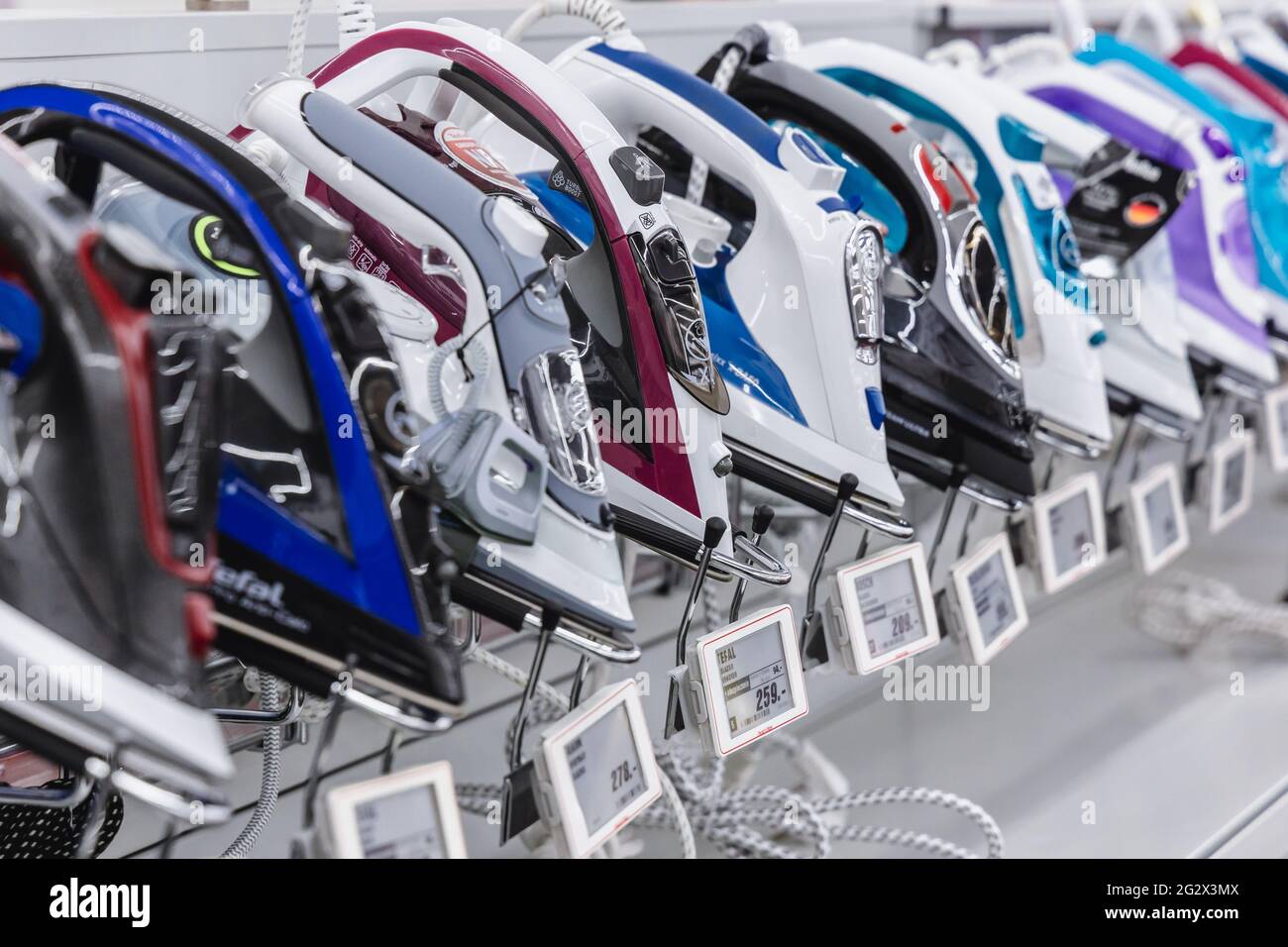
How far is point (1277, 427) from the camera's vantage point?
1.80 metres

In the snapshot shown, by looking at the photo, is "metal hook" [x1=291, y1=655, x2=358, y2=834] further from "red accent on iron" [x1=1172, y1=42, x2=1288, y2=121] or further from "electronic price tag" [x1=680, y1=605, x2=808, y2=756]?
"red accent on iron" [x1=1172, y1=42, x2=1288, y2=121]

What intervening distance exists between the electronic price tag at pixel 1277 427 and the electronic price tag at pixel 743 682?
1054 millimetres

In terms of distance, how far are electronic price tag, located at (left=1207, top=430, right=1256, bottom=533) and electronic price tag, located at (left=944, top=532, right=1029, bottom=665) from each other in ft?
1.72

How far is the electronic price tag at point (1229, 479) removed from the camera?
1.72 m

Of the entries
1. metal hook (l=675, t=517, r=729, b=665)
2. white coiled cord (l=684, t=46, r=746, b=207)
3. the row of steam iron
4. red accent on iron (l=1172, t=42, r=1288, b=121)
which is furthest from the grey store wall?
red accent on iron (l=1172, t=42, r=1288, b=121)

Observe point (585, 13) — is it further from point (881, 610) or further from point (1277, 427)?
point (1277, 427)

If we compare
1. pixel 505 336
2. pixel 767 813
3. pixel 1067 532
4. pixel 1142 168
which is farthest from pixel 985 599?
pixel 505 336

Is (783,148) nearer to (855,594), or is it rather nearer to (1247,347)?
(855,594)

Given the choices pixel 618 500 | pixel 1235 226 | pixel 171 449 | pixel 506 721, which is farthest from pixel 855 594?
pixel 1235 226

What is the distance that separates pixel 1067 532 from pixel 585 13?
723 millimetres

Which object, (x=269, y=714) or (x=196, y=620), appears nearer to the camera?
(x=196, y=620)

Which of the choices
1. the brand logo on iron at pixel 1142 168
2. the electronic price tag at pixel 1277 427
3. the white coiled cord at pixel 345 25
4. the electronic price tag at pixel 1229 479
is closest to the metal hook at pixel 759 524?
the white coiled cord at pixel 345 25

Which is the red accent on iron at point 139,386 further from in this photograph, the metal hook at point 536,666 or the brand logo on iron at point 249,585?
the metal hook at point 536,666
